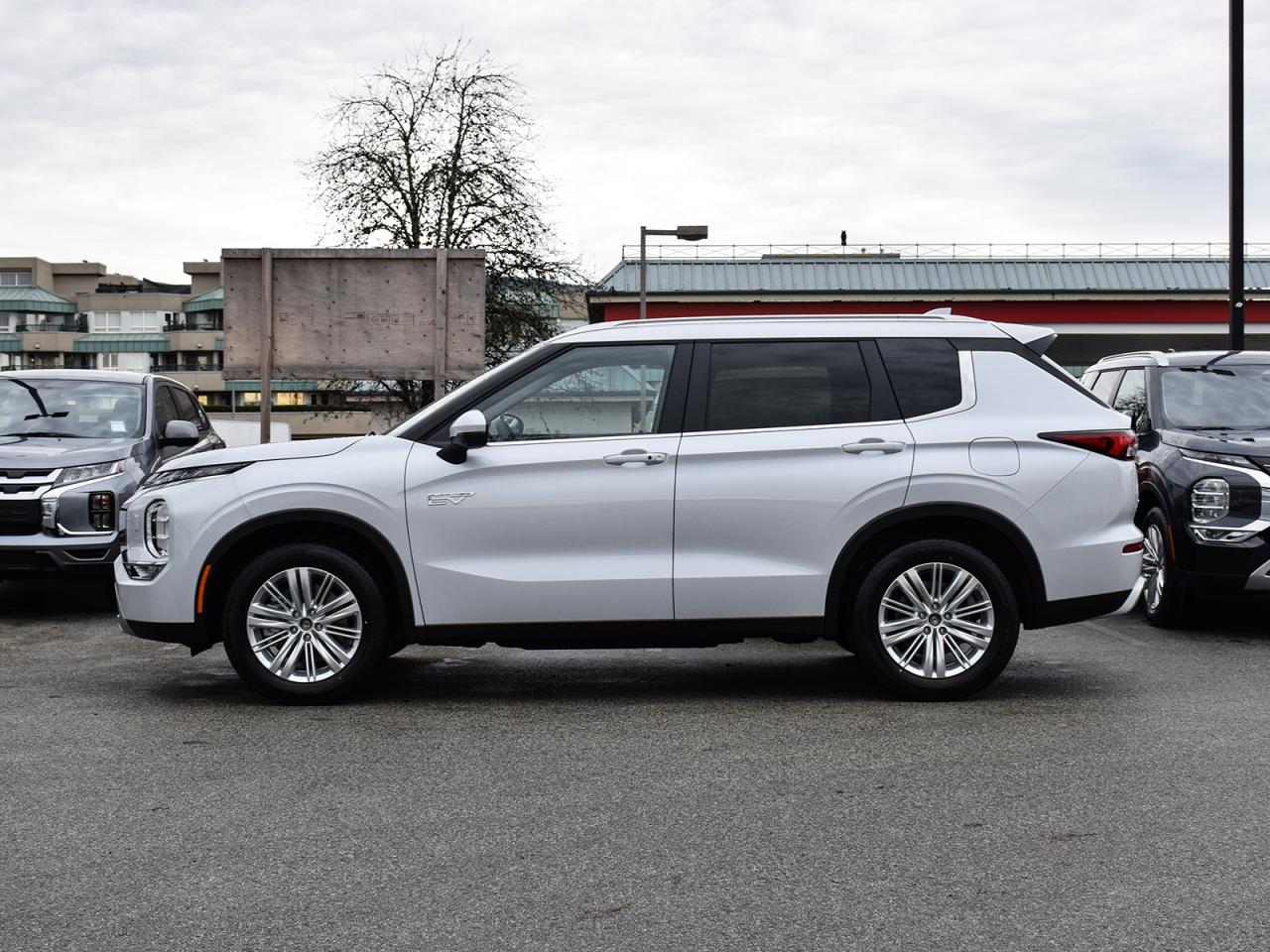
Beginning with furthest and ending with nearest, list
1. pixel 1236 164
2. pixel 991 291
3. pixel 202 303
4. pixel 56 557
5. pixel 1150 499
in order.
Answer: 1. pixel 202 303
2. pixel 991 291
3. pixel 1236 164
4. pixel 56 557
5. pixel 1150 499

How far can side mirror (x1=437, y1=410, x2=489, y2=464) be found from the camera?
6.30 metres

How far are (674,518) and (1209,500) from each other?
4.15 metres

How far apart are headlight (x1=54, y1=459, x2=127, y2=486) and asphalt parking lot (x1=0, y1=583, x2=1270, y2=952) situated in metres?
2.60

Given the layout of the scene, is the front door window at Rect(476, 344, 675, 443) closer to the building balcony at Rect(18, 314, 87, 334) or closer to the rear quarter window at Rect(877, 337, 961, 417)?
the rear quarter window at Rect(877, 337, 961, 417)

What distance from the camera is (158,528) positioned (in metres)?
6.64

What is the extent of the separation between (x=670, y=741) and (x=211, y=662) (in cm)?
342

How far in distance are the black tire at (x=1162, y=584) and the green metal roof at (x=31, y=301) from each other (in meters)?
121

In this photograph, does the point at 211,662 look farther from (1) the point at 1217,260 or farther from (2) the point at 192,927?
(1) the point at 1217,260

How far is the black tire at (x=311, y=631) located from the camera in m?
6.46

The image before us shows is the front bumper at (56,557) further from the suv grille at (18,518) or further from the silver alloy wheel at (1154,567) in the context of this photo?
the silver alloy wheel at (1154,567)

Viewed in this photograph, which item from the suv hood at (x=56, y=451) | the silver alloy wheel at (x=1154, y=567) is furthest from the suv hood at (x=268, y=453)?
the silver alloy wheel at (x=1154, y=567)

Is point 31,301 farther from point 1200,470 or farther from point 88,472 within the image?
point 1200,470

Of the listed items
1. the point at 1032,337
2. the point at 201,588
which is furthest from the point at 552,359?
the point at 1032,337

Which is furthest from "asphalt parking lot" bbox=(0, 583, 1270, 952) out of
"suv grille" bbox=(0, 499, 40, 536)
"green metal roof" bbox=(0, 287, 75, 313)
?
"green metal roof" bbox=(0, 287, 75, 313)
